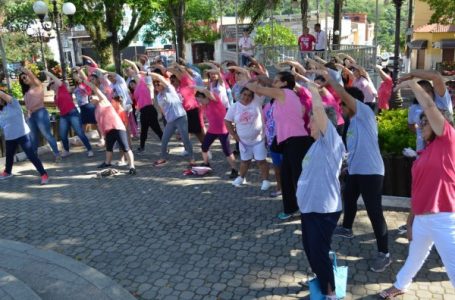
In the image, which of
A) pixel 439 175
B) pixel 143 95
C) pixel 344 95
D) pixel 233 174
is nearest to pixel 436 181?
pixel 439 175

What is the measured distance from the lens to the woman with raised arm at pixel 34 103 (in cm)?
879

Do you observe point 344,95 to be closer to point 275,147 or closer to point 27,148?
point 275,147

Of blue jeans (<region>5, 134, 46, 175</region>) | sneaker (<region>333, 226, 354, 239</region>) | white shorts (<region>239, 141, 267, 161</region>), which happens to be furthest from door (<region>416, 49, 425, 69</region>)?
sneaker (<region>333, 226, 354, 239</region>)

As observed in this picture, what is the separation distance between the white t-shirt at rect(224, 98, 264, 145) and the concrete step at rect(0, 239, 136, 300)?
301cm

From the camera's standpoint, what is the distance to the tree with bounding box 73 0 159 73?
18392mm

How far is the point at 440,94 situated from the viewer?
18.4 feet

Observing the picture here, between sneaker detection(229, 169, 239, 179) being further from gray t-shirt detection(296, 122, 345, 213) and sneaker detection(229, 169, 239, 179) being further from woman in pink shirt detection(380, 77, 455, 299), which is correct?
woman in pink shirt detection(380, 77, 455, 299)

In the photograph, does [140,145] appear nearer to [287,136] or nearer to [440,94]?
[287,136]

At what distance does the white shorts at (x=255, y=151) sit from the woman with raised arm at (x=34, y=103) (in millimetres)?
4353

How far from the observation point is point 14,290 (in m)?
4.35

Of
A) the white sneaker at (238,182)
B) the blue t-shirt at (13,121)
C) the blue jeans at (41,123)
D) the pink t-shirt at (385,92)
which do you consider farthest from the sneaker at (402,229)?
the blue jeans at (41,123)

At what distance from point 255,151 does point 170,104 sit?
222cm

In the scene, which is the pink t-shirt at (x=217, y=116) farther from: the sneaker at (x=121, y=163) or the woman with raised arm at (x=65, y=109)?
the woman with raised arm at (x=65, y=109)

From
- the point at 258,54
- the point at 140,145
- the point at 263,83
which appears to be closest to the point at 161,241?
the point at 263,83
